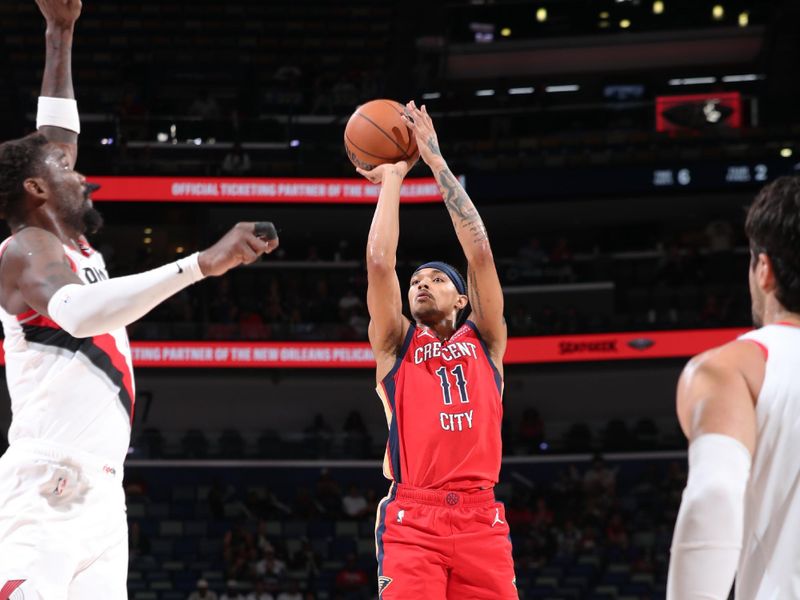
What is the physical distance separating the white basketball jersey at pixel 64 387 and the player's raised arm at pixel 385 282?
147cm

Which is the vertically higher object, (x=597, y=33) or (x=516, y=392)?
(x=597, y=33)

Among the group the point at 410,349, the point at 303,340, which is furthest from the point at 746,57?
the point at 410,349

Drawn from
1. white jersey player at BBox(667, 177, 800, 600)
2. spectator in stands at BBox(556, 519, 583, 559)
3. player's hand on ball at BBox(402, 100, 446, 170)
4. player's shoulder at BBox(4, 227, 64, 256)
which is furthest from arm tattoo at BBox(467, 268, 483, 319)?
spectator in stands at BBox(556, 519, 583, 559)

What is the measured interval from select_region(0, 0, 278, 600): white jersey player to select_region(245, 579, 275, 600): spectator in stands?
32.4ft

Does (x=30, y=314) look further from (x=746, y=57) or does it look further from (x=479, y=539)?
(x=746, y=57)

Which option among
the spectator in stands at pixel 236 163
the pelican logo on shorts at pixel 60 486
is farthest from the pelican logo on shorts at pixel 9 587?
the spectator in stands at pixel 236 163

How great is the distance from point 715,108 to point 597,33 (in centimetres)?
463

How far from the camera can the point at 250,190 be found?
52.3 feet

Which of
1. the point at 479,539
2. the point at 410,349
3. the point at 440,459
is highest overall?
the point at 410,349

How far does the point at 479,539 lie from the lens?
4.11 m

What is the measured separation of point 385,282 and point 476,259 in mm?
423

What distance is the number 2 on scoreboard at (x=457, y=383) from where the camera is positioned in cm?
436

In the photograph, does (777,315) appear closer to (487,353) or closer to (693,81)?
(487,353)

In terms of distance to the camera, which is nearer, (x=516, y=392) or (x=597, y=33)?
(x=516, y=392)
